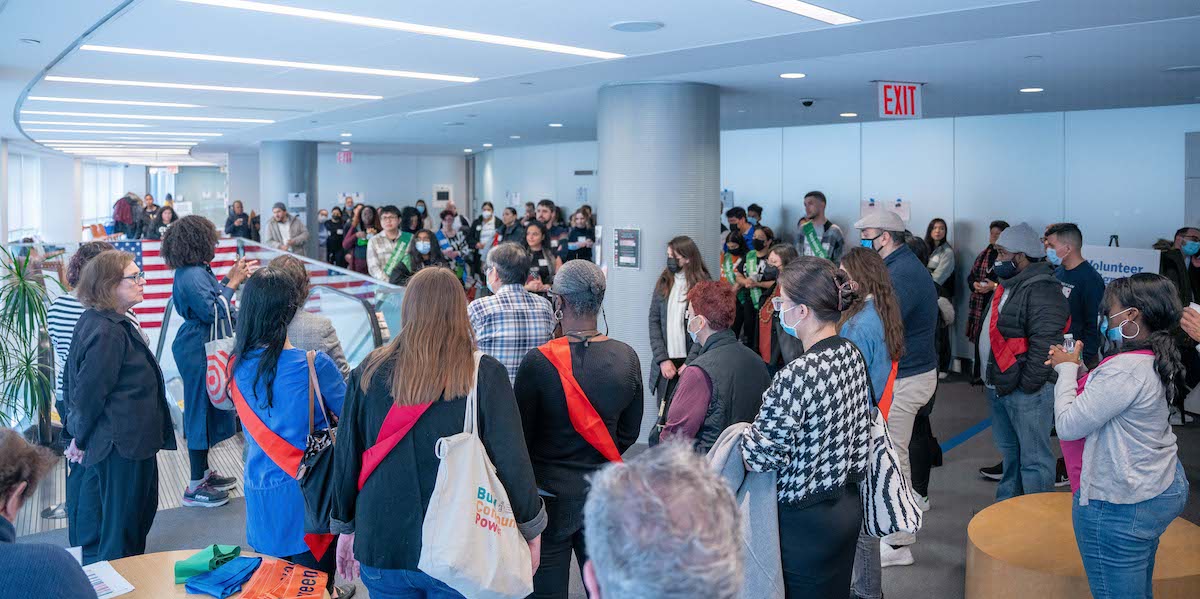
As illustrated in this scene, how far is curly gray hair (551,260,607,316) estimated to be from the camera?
3.38 m

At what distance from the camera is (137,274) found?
13.8ft

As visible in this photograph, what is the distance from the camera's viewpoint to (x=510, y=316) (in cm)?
400

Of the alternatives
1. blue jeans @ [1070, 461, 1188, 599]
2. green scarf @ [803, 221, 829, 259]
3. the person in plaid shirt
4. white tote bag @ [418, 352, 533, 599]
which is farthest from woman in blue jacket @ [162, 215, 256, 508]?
green scarf @ [803, 221, 829, 259]

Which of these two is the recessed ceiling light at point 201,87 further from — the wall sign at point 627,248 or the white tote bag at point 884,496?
the white tote bag at point 884,496

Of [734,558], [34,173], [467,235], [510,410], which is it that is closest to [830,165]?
[467,235]

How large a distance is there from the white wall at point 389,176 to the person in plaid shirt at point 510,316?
64.4 ft

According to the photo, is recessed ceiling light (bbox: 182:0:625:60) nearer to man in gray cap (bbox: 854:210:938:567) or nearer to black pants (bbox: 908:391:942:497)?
man in gray cap (bbox: 854:210:938:567)

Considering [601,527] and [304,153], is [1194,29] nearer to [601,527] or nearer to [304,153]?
[601,527]

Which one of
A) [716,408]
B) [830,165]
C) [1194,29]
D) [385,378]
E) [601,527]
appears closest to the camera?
[601,527]

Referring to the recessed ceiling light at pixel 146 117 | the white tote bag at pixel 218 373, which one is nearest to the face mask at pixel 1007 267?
the white tote bag at pixel 218 373

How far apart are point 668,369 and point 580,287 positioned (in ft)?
10.1

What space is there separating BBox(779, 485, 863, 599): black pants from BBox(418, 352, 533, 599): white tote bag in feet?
2.89

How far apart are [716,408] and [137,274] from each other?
2.67m

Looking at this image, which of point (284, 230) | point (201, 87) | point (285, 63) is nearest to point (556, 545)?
point (285, 63)
